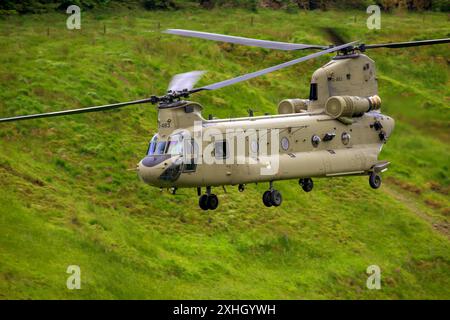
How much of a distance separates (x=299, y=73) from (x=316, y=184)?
45.1 ft

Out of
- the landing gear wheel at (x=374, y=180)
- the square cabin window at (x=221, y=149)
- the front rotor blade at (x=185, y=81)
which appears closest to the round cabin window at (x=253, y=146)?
the square cabin window at (x=221, y=149)

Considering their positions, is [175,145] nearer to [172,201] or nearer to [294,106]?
[294,106]

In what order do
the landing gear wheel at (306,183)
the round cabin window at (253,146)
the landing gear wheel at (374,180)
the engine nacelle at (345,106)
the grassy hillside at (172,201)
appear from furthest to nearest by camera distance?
the grassy hillside at (172,201)
the landing gear wheel at (374,180)
the landing gear wheel at (306,183)
the engine nacelle at (345,106)
the round cabin window at (253,146)

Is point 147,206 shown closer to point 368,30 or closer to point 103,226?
point 103,226

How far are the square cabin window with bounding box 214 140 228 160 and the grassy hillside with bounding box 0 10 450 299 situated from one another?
12.8m

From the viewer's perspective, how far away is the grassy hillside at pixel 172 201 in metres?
53.2

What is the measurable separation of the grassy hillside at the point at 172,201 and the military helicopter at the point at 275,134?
7.60 metres

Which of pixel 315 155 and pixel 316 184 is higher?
pixel 316 184

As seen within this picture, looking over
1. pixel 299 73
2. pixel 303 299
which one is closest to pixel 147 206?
pixel 303 299

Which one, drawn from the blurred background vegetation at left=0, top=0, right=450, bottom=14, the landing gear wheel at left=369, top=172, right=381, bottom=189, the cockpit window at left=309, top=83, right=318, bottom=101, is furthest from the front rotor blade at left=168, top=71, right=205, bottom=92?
the blurred background vegetation at left=0, top=0, right=450, bottom=14

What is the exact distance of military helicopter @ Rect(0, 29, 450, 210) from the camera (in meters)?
40.1

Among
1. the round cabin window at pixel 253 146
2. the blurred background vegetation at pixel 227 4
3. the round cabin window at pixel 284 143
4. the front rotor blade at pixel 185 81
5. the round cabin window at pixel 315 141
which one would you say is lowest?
the round cabin window at pixel 253 146

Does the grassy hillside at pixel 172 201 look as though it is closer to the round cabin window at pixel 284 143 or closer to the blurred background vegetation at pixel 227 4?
the blurred background vegetation at pixel 227 4

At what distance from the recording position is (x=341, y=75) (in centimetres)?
4603
